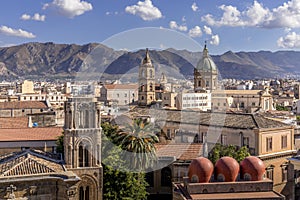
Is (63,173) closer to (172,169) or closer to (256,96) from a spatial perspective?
(172,169)

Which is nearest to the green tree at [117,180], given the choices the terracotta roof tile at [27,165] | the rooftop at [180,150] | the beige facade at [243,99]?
the terracotta roof tile at [27,165]

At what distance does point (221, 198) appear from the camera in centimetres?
2558

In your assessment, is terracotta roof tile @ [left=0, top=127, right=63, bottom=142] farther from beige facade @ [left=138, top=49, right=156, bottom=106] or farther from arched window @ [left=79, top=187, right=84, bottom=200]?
beige facade @ [left=138, top=49, right=156, bottom=106]

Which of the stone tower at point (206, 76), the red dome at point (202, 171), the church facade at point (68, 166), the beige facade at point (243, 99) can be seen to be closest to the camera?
the church facade at point (68, 166)

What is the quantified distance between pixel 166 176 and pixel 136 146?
5622 mm

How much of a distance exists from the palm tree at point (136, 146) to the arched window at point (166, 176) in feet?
7.79

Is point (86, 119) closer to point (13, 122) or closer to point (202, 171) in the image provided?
point (202, 171)

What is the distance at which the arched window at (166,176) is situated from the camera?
36.3m

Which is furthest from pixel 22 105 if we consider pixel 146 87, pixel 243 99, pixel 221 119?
pixel 243 99

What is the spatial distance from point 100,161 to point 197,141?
672 inches

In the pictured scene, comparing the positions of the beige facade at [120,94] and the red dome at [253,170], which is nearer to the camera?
the red dome at [253,170]

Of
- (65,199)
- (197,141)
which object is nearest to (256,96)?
(197,141)

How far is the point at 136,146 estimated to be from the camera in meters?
32.2

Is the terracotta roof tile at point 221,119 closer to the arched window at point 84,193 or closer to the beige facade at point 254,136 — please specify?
the beige facade at point 254,136
